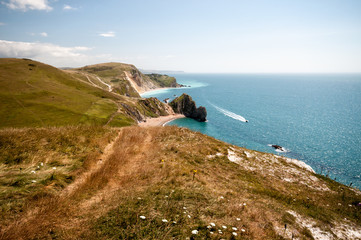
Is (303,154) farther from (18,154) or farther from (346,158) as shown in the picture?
(18,154)

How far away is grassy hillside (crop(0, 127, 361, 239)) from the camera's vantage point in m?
5.11

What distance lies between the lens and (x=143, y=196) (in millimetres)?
6953

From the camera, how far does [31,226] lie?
4.39 m

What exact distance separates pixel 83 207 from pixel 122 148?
5.82 metres

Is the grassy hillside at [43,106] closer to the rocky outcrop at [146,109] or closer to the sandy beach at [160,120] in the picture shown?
the rocky outcrop at [146,109]

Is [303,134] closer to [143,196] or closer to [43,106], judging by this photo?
[143,196]

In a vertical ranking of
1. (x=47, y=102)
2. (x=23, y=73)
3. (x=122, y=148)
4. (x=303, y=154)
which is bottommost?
(x=303, y=154)

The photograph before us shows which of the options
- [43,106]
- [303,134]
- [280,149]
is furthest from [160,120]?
[303,134]

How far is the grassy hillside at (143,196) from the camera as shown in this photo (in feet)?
16.8

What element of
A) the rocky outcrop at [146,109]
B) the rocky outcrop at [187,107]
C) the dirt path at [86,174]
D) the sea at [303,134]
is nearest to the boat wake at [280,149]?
the sea at [303,134]

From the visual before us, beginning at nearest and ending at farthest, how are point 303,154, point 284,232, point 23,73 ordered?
point 284,232
point 303,154
point 23,73

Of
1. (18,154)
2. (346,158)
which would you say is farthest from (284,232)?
(346,158)

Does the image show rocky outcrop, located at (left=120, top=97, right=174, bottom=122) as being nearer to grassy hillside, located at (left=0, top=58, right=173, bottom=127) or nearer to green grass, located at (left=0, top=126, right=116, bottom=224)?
grassy hillside, located at (left=0, top=58, right=173, bottom=127)

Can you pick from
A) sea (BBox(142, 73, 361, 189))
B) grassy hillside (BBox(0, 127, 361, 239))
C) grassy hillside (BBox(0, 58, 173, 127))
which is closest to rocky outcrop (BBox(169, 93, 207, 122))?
sea (BBox(142, 73, 361, 189))
